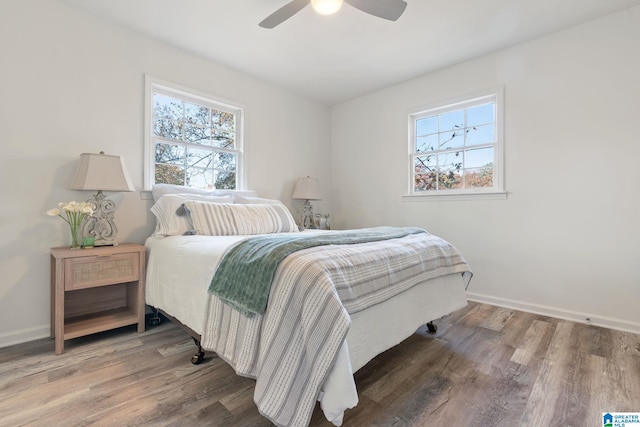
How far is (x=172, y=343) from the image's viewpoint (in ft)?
6.95

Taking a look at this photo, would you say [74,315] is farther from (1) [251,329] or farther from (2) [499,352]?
(2) [499,352]

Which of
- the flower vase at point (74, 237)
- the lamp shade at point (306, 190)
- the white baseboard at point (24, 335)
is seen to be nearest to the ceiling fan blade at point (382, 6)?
the lamp shade at point (306, 190)

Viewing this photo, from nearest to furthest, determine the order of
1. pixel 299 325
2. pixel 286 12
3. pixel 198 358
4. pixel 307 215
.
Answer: pixel 299 325 → pixel 198 358 → pixel 286 12 → pixel 307 215

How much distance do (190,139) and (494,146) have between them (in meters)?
3.13

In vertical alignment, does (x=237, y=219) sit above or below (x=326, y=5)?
below

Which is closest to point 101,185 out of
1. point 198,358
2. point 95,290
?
point 95,290

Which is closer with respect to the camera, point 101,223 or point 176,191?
point 101,223

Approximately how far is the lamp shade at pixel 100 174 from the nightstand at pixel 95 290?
1.48 feet

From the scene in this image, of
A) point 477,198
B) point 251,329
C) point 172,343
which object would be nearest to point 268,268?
point 251,329

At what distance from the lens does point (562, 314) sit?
105 inches

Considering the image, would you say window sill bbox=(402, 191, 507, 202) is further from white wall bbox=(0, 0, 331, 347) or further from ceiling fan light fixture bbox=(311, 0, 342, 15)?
white wall bbox=(0, 0, 331, 347)

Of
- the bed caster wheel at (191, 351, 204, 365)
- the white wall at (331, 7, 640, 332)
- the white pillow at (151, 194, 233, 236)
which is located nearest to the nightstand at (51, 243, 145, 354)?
the white pillow at (151, 194, 233, 236)

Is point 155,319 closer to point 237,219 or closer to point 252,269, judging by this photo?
point 237,219

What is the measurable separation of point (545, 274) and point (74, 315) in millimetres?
3985
